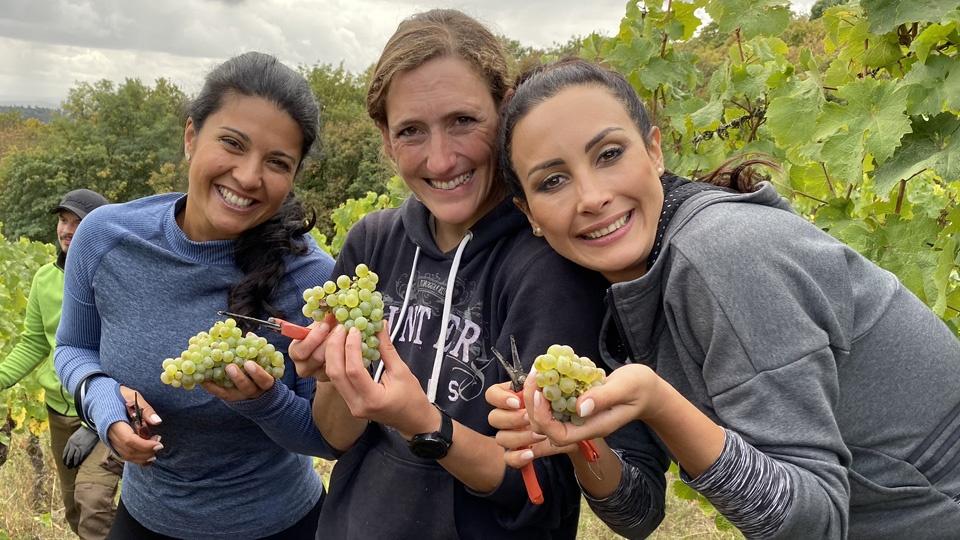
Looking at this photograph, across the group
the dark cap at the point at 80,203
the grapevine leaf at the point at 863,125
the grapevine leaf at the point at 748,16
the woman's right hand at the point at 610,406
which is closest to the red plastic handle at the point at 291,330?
the woman's right hand at the point at 610,406

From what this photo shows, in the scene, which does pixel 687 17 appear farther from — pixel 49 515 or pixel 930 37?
pixel 49 515

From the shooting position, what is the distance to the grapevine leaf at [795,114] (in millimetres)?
2543

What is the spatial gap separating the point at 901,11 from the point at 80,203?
6.27 m

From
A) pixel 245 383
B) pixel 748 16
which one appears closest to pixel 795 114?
pixel 748 16

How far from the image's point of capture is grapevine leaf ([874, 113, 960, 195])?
6.99 feet

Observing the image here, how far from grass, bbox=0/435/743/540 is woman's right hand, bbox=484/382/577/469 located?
362cm

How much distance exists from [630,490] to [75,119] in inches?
2196

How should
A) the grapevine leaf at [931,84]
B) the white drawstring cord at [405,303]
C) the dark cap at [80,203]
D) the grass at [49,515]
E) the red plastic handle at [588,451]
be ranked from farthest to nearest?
the dark cap at [80,203] < the grass at [49,515] < the grapevine leaf at [931,84] < the white drawstring cord at [405,303] < the red plastic handle at [588,451]

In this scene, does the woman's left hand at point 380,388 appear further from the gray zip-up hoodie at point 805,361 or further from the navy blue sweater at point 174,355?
the navy blue sweater at point 174,355

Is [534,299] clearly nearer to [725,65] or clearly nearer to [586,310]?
[586,310]

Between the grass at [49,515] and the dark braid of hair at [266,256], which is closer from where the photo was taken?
the dark braid of hair at [266,256]

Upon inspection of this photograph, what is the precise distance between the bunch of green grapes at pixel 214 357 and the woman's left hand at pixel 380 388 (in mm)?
478

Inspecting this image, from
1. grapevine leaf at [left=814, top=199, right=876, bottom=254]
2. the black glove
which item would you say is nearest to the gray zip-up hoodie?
grapevine leaf at [left=814, top=199, right=876, bottom=254]

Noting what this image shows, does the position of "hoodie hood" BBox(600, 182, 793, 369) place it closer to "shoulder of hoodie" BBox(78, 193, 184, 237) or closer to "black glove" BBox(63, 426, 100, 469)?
"shoulder of hoodie" BBox(78, 193, 184, 237)
